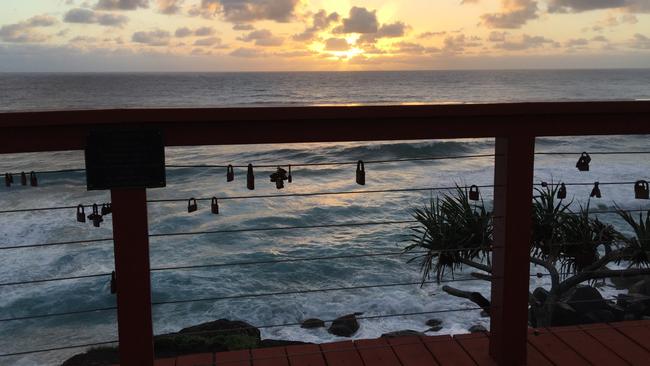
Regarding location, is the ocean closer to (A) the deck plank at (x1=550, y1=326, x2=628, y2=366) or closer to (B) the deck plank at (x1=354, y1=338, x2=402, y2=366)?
(B) the deck plank at (x1=354, y1=338, x2=402, y2=366)

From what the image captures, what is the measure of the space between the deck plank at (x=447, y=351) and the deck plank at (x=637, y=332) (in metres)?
0.64

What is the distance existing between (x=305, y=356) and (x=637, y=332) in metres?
1.23

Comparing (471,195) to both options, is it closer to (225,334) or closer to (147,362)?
(147,362)

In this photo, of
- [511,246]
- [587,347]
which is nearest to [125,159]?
[511,246]

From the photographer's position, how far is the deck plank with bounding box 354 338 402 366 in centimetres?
197

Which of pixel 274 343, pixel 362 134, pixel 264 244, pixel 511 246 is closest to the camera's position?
pixel 362 134

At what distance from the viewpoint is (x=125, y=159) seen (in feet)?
4.91

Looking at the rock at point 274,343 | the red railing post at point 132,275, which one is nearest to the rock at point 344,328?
the rock at point 274,343

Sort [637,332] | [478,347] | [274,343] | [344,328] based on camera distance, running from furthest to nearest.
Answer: [344,328], [274,343], [637,332], [478,347]

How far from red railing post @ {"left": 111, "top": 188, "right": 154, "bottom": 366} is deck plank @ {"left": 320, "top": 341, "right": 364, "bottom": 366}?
2.03 ft

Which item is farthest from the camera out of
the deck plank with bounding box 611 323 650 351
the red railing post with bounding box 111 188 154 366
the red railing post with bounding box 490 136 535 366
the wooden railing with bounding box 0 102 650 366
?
the deck plank with bounding box 611 323 650 351

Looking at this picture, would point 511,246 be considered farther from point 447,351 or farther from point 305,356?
point 305,356

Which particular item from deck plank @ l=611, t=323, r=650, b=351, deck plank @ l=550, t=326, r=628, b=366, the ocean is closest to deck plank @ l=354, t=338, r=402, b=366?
the ocean

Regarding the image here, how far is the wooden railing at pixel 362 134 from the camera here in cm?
144
